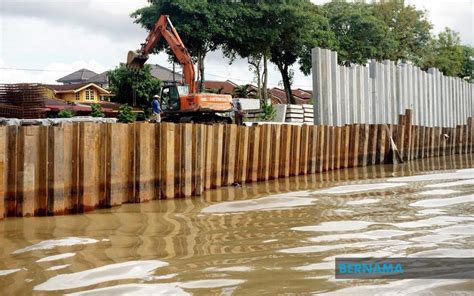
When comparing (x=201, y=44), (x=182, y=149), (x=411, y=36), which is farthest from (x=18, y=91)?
(x=411, y=36)

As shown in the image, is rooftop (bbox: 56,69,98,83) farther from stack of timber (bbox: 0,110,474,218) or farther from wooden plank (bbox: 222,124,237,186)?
wooden plank (bbox: 222,124,237,186)

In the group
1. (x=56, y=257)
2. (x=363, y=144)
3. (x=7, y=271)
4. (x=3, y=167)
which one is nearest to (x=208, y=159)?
(x=3, y=167)

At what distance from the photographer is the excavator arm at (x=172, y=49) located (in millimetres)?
25031

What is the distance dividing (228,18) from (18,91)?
20446 mm

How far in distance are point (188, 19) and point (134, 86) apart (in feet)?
38.4

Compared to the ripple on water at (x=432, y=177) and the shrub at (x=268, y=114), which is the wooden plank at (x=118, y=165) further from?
the shrub at (x=268, y=114)

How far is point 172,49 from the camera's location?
25188 mm

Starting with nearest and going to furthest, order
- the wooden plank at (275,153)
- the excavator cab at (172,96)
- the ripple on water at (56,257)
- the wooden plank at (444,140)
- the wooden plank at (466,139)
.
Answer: the ripple on water at (56,257)
the wooden plank at (275,153)
the excavator cab at (172,96)
the wooden plank at (444,140)
the wooden plank at (466,139)

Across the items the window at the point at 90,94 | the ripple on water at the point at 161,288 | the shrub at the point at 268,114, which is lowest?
the ripple on water at the point at 161,288

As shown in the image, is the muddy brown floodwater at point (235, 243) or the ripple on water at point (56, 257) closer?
the muddy brown floodwater at point (235, 243)

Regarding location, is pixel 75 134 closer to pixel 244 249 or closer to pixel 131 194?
pixel 131 194

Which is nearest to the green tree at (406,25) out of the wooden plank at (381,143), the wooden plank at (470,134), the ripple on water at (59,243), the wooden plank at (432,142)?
the wooden plank at (470,134)

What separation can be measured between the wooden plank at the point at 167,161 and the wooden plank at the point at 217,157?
149 cm

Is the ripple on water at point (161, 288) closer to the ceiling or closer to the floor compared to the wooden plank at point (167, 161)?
closer to the floor
